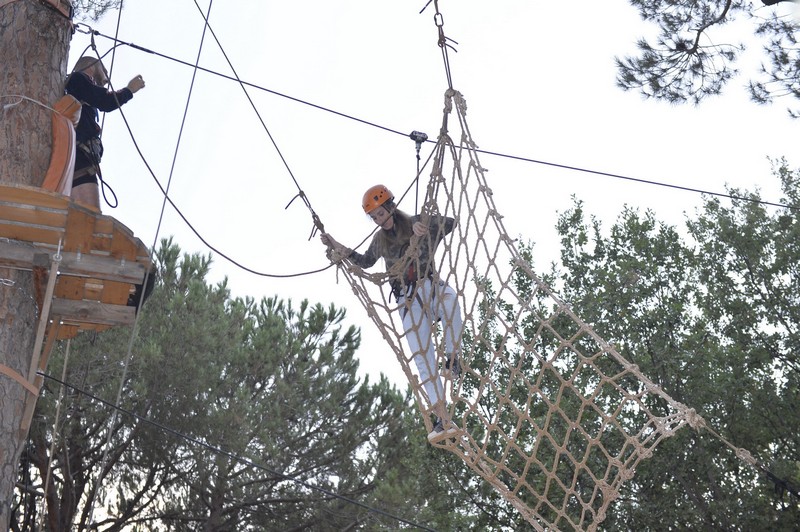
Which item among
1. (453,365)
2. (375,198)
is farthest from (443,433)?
(375,198)

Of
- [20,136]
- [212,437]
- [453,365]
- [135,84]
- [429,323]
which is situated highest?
[212,437]

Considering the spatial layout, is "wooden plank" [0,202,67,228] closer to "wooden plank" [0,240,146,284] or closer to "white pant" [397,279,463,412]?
"wooden plank" [0,240,146,284]

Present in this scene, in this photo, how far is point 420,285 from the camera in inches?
148

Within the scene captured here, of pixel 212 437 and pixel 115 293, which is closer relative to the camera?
pixel 115 293

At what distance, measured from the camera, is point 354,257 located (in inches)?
161

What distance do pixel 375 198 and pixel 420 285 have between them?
0.43 meters

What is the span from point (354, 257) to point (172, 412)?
216 inches

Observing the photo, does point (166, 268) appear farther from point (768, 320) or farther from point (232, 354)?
point (768, 320)

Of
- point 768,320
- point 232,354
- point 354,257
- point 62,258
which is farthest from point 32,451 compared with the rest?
point 768,320

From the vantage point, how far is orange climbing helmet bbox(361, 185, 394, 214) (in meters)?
3.97

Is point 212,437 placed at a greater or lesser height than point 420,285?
greater

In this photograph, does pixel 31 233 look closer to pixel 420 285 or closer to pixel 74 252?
pixel 74 252

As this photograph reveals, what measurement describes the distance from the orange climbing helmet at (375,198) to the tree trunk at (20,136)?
120cm

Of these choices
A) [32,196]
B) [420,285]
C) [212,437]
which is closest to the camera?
[32,196]
